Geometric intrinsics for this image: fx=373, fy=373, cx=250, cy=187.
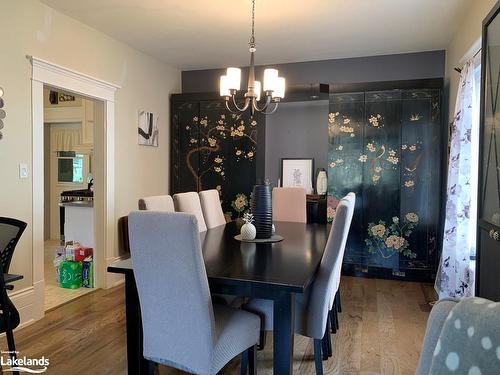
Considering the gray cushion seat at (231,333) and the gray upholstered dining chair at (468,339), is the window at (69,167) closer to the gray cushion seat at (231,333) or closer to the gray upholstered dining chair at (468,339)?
the gray cushion seat at (231,333)

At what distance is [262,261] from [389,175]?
266 centimetres

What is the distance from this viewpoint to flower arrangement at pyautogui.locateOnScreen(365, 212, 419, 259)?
4125mm

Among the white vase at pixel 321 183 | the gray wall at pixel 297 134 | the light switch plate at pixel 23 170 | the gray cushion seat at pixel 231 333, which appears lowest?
the gray cushion seat at pixel 231 333

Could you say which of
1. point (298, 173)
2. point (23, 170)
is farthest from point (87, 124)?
point (298, 173)

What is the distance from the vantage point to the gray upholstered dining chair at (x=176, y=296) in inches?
60.7

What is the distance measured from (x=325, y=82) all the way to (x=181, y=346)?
12.7 feet

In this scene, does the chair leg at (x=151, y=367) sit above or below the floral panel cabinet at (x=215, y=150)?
below

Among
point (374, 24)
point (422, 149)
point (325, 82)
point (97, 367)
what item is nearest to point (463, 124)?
point (422, 149)

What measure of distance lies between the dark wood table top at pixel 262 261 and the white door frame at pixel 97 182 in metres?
1.44

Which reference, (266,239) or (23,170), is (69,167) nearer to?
(23,170)

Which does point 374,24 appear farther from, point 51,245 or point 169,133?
point 51,245

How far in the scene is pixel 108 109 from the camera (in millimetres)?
3906

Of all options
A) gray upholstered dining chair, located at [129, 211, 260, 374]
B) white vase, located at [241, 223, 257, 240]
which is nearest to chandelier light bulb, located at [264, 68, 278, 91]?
white vase, located at [241, 223, 257, 240]

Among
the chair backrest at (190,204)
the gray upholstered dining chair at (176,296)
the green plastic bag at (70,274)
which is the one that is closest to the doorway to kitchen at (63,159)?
the green plastic bag at (70,274)
